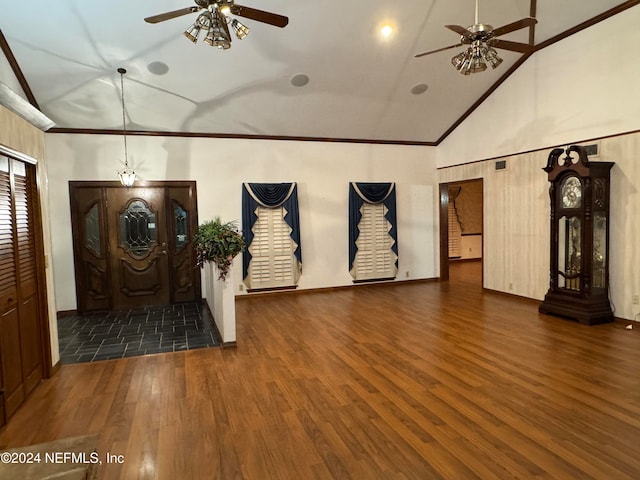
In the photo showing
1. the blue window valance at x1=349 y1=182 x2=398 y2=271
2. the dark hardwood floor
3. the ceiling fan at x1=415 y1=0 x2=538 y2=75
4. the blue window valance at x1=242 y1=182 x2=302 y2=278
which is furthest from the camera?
the blue window valance at x1=349 y1=182 x2=398 y2=271

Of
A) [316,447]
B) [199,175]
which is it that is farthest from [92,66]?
[316,447]

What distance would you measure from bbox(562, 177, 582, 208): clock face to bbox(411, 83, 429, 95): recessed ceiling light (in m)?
2.61

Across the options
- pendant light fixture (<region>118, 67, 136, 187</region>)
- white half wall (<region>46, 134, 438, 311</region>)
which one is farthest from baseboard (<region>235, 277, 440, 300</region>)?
pendant light fixture (<region>118, 67, 136, 187</region>)

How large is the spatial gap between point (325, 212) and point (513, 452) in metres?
5.75

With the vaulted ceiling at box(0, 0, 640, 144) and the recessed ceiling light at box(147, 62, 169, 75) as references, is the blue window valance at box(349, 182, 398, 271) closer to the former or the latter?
the vaulted ceiling at box(0, 0, 640, 144)

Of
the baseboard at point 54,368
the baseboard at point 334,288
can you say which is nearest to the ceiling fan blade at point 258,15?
the baseboard at point 54,368

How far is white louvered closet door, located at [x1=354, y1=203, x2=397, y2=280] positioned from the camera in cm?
810

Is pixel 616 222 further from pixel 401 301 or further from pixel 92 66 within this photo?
pixel 92 66

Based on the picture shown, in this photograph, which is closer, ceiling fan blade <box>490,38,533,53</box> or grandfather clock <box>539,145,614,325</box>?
ceiling fan blade <box>490,38,533,53</box>

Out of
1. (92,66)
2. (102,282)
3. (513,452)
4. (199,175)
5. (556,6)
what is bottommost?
(513,452)

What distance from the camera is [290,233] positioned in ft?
24.6

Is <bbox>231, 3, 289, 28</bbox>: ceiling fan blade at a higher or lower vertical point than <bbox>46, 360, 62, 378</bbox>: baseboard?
higher

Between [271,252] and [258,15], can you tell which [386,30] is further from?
[271,252]

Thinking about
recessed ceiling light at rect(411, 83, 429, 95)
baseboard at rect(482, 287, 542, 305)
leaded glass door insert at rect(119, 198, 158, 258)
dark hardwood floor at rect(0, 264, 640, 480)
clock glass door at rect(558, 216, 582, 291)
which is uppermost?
recessed ceiling light at rect(411, 83, 429, 95)
